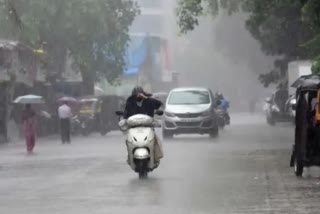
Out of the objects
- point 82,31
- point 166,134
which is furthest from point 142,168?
point 82,31

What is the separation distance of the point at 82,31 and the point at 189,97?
16.6 m

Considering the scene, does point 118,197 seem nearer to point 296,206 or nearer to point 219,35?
point 296,206

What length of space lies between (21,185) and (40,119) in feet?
99.5

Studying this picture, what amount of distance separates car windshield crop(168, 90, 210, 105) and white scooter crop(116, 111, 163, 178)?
17.8 meters

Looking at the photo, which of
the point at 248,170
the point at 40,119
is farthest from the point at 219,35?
the point at 248,170

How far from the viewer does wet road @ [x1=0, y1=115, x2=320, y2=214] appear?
12.5 meters

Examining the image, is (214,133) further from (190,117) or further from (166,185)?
(166,185)

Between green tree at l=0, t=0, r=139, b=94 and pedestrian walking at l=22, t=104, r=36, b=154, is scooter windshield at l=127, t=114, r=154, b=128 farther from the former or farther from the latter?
green tree at l=0, t=0, r=139, b=94

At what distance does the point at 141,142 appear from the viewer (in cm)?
1698

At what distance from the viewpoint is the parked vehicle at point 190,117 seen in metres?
33.9

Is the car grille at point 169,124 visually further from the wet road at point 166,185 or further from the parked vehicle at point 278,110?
the parked vehicle at point 278,110

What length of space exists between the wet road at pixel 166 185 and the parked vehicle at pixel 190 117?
28.8 ft

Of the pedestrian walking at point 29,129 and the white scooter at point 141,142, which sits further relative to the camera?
the pedestrian walking at point 29,129

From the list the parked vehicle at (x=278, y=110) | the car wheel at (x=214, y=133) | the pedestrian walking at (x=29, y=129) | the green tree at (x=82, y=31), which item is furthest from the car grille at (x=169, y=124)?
the parked vehicle at (x=278, y=110)
